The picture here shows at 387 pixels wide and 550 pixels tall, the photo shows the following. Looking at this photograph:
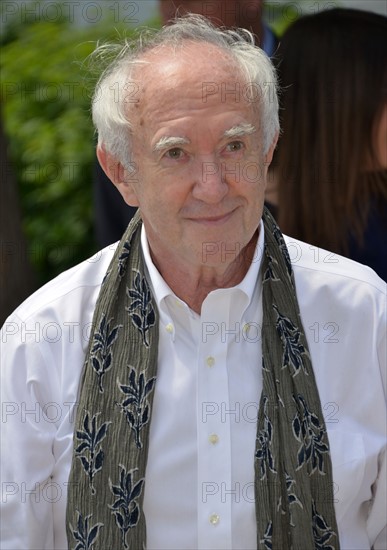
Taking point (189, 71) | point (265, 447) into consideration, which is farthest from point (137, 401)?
point (189, 71)

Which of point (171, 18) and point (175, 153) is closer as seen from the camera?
point (175, 153)

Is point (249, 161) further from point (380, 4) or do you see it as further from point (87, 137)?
point (87, 137)

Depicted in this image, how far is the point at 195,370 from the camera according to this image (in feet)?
9.55

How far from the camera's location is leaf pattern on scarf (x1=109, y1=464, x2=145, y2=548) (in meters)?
2.83

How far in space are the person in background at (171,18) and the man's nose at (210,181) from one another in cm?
141

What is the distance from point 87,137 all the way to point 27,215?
2.04 ft

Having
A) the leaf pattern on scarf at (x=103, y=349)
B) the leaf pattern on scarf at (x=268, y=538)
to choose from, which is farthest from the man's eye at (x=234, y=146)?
the leaf pattern on scarf at (x=268, y=538)

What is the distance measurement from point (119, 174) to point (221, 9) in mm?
1415

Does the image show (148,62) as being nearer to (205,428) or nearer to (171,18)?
(205,428)

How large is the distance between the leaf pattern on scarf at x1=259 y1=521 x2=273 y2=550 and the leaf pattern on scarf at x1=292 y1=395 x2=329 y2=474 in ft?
0.62

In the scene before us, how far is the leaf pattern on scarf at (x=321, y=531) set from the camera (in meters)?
2.87

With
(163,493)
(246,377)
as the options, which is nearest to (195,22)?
(246,377)

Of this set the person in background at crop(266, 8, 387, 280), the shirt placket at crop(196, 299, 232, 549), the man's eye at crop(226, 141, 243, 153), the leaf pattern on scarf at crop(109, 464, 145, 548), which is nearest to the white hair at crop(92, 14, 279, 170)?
the man's eye at crop(226, 141, 243, 153)

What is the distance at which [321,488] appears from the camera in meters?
2.87
